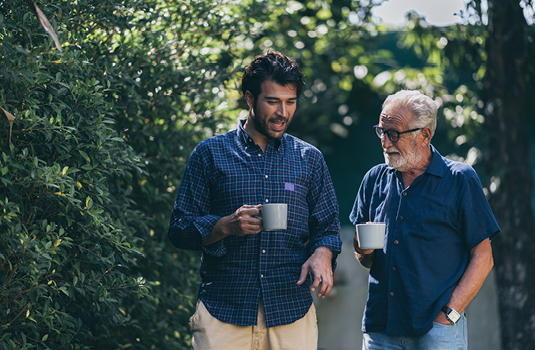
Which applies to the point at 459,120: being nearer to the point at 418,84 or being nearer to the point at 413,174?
the point at 418,84

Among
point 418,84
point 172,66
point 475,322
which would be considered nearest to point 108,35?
point 172,66

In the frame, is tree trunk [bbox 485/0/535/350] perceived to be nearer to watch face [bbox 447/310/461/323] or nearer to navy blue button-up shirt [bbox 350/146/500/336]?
navy blue button-up shirt [bbox 350/146/500/336]

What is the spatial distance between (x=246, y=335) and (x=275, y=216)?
63 centimetres

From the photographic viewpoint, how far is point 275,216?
2434mm

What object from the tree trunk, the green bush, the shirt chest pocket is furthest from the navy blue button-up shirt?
the tree trunk

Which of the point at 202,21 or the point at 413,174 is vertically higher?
the point at 202,21

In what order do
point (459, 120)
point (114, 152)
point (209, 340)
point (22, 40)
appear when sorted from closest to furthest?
point (209, 340) → point (22, 40) → point (114, 152) → point (459, 120)

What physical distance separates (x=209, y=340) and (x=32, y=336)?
998 millimetres

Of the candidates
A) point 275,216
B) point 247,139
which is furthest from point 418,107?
point 275,216

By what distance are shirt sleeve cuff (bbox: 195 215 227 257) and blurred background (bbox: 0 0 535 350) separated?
0.57m

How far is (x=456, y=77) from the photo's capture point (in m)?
6.16

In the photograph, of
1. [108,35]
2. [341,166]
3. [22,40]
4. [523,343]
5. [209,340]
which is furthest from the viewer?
[341,166]

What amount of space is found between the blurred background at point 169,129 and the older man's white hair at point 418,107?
144 cm

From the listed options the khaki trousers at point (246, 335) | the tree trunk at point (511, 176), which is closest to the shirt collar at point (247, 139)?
the khaki trousers at point (246, 335)
